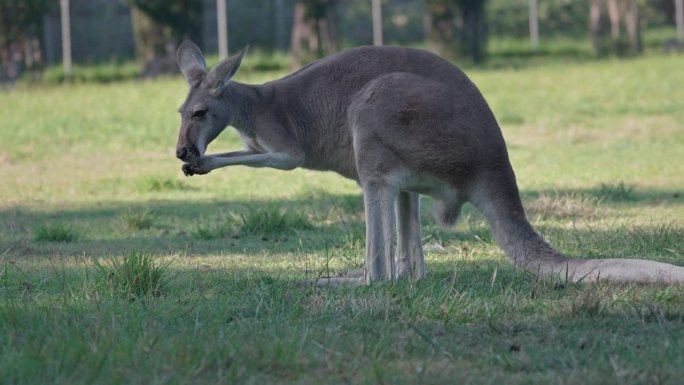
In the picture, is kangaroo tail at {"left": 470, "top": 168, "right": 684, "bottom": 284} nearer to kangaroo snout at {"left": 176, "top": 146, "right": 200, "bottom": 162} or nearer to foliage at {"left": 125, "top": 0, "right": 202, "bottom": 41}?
kangaroo snout at {"left": 176, "top": 146, "right": 200, "bottom": 162}

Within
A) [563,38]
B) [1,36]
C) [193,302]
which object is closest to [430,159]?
[193,302]

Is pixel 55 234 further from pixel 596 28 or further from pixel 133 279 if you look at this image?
pixel 596 28

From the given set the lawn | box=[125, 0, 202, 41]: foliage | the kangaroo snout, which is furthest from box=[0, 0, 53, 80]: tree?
the kangaroo snout

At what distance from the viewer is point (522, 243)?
16.1 ft

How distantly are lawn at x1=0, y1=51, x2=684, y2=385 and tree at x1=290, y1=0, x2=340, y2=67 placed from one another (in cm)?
941

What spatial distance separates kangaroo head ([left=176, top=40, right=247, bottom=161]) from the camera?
5.07 meters

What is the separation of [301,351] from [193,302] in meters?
0.91

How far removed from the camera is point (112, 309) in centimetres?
431

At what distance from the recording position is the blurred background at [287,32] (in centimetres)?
2069

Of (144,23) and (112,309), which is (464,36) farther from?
(112,309)

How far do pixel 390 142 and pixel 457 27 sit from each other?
18.6m

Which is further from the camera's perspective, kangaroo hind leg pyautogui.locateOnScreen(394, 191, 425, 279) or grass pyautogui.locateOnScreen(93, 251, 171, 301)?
kangaroo hind leg pyautogui.locateOnScreen(394, 191, 425, 279)

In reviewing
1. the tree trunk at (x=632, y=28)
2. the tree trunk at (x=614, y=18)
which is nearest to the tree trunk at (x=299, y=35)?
the tree trunk at (x=614, y=18)

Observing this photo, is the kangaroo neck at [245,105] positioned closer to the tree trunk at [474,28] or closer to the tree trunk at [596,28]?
the tree trunk at [474,28]
